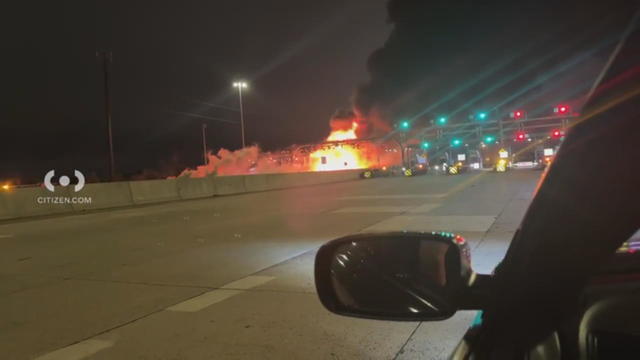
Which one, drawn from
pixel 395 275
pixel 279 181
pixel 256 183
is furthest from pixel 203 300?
pixel 279 181

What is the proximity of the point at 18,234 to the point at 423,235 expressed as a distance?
14437 mm

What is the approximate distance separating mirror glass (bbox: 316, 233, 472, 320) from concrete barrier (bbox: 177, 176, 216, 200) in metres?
24.4

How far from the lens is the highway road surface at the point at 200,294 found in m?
4.38

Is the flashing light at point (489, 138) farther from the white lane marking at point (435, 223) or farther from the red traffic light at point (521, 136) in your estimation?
the white lane marking at point (435, 223)

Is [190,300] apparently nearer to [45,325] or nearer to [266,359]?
[45,325]

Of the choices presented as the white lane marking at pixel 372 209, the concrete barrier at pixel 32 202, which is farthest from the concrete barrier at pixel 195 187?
the white lane marking at pixel 372 209

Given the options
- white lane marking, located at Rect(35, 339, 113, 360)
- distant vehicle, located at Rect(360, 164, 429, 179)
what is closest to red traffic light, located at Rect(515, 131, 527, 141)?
white lane marking, located at Rect(35, 339, 113, 360)

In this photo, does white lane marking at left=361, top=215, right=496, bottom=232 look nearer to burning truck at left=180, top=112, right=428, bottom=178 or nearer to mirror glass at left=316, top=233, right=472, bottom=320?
mirror glass at left=316, top=233, right=472, bottom=320

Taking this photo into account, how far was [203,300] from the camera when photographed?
5.91 metres

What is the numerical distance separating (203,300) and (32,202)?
641 inches

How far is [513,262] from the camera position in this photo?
1421mm

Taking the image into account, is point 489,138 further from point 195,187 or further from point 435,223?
point 435,223

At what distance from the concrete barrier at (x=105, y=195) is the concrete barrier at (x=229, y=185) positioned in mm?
6204

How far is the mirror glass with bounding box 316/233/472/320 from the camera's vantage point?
5.48 feet
